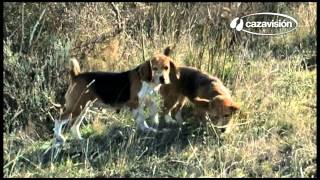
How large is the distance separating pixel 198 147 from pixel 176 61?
1.94 metres

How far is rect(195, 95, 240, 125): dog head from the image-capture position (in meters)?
7.52

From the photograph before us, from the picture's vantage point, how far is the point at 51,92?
880 centimetres

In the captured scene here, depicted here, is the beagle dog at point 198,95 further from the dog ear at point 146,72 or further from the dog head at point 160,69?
the dog ear at point 146,72

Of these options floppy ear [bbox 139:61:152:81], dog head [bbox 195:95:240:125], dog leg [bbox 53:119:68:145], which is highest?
floppy ear [bbox 139:61:152:81]

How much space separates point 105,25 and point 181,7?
4.49ft

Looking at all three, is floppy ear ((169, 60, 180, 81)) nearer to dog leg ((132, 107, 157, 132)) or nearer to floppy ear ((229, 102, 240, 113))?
dog leg ((132, 107, 157, 132))

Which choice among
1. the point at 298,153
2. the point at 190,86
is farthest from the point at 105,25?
the point at 298,153

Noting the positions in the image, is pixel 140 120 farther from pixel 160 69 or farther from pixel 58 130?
pixel 58 130

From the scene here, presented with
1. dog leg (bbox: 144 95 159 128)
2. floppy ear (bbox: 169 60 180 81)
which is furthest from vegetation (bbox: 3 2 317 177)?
floppy ear (bbox: 169 60 180 81)

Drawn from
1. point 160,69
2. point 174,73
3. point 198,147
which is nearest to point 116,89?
point 160,69

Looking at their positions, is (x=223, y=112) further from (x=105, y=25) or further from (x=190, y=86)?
(x=105, y=25)

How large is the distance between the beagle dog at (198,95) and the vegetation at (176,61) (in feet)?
0.61

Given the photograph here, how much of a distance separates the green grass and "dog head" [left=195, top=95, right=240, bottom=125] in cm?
17

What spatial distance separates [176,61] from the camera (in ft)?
30.1
